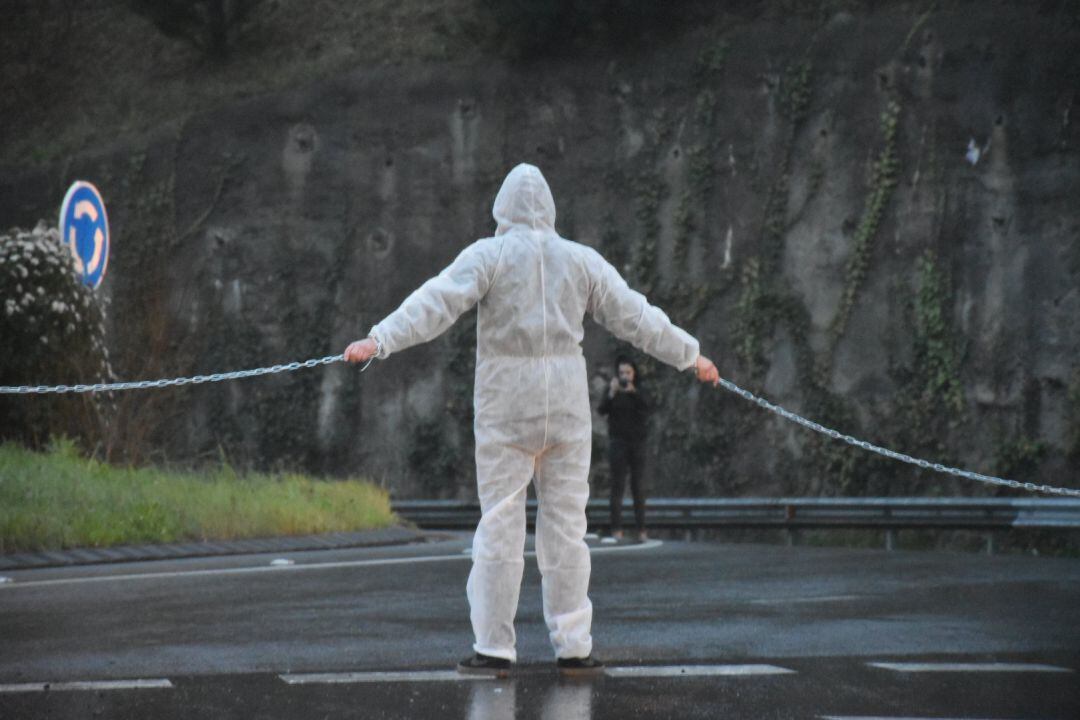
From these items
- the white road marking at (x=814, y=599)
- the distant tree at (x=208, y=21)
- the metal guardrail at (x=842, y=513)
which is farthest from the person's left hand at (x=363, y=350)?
the distant tree at (x=208, y=21)

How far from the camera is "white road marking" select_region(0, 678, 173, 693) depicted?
284 inches

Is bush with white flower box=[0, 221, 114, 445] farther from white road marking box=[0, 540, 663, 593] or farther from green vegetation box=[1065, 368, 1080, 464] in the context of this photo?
green vegetation box=[1065, 368, 1080, 464]

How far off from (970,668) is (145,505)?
9.46 metres

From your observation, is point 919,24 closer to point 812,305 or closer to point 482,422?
point 812,305

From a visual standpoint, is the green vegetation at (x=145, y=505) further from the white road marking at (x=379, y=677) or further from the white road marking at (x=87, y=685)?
the white road marking at (x=379, y=677)

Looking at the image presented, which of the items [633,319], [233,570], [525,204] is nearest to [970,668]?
[633,319]

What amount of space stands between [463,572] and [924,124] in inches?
698

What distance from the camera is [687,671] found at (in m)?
7.91

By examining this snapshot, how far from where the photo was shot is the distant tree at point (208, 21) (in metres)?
36.5

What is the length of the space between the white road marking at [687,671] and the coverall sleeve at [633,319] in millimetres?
1264

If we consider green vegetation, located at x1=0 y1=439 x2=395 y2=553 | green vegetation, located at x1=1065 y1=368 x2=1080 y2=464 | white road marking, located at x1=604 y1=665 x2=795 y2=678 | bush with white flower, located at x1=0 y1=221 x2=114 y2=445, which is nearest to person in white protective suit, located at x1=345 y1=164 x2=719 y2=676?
white road marking, located at x1=604 y1=665 x2=795 y2=678

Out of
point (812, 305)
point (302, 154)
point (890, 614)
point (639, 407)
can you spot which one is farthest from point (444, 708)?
Result: point (302, 154)

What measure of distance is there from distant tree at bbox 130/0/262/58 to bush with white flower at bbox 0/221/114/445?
57.4ft

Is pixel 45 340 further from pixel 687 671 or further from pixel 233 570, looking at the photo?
pixel 687 671
